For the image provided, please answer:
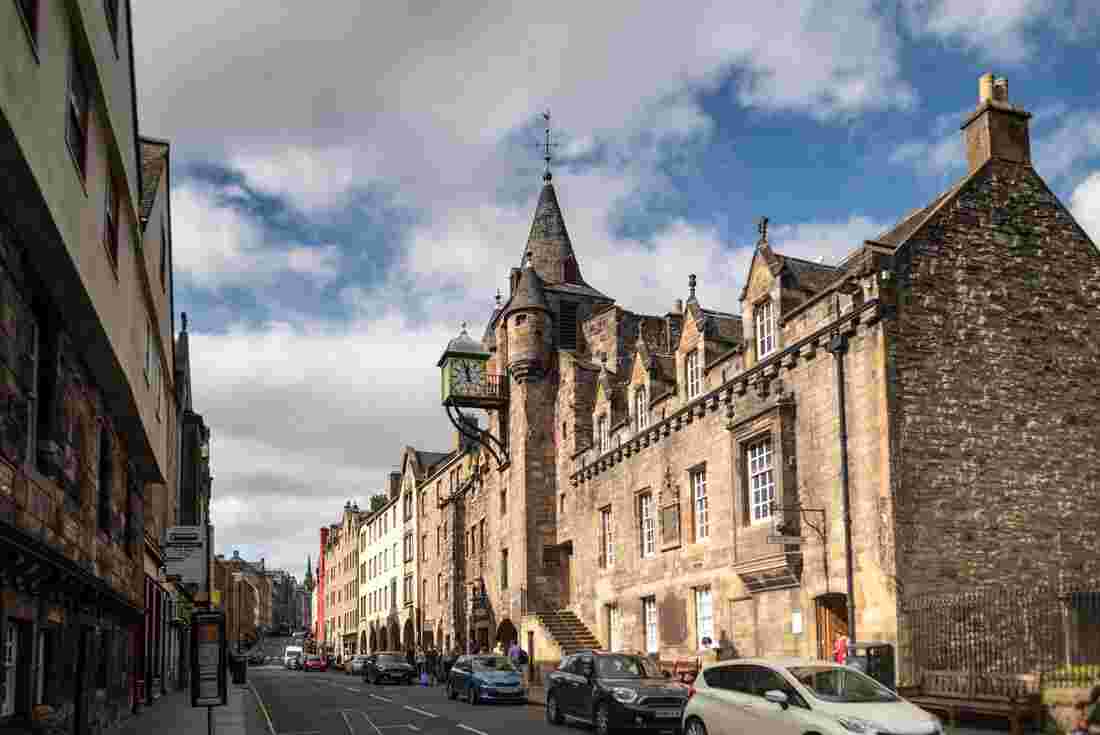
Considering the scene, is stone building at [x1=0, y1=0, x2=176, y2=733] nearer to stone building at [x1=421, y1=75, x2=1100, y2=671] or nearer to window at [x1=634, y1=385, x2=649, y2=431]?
stone building at [x1=421, y1=75, x2=1100, y2=671]

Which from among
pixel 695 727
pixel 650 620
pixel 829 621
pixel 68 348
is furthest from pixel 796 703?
pixel 650 620

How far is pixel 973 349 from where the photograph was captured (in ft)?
68.1

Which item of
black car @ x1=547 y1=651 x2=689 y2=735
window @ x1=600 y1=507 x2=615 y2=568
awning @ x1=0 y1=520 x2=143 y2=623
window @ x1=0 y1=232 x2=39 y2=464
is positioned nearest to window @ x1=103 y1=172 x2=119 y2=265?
window @ x1=0 y1=232 x2=39 y2=464

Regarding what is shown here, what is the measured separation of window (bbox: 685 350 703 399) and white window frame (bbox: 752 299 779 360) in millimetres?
3026

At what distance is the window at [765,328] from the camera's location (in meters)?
24.2

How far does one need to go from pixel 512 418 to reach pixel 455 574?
13124 millimetres

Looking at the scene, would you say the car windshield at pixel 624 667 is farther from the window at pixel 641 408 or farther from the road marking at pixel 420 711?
the window at pixel 641 408

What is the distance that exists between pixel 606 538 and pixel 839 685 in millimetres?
21392

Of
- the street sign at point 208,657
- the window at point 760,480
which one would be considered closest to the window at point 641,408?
the window at point 760,480

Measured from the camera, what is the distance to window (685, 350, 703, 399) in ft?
91.1

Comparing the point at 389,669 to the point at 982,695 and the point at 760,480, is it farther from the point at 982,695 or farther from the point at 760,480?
the point at 982,695

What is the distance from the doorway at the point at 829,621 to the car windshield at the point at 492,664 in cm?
966

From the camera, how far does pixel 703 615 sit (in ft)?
88.3

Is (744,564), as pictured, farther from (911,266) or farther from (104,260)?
(104,260)
